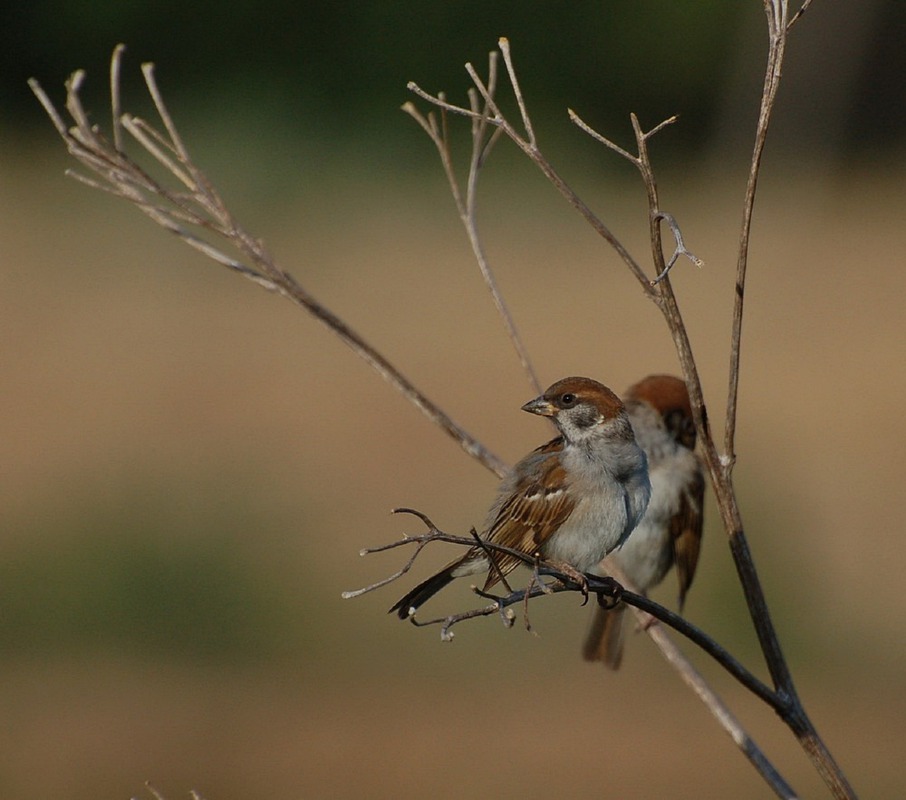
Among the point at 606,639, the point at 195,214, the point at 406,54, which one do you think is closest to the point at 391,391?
the point at 406,54

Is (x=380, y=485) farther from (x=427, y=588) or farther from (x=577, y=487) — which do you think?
(x=427, y=588)

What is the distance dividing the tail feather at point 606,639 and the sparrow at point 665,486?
8.9 inches

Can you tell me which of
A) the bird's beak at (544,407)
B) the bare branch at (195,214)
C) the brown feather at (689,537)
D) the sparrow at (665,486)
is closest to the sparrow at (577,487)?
the bird's beak at (544,407)

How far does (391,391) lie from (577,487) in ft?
32.3

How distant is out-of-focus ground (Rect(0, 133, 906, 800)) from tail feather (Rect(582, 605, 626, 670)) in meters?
2.47

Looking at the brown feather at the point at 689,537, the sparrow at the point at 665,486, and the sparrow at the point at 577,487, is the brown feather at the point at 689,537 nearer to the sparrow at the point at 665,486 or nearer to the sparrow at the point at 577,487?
the sparrow at the point at 665,486

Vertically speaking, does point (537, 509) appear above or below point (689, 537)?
above

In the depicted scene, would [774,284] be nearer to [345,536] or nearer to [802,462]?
[802,462]

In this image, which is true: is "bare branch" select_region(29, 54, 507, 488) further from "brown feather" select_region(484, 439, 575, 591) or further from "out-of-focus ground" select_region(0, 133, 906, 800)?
"out-of-focus ground" select_region(0, 133, 906, 800)

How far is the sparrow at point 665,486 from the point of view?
4.73 metres

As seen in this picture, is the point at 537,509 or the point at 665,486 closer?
the point at 537,509

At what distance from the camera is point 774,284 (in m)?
15.5

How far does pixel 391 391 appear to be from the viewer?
13.0 meters

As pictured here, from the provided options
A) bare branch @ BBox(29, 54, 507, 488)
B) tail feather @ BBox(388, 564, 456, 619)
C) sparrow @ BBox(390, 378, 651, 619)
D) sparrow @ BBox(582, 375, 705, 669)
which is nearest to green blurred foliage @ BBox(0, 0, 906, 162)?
sparrow @ BBox(582, 375, 705, 669)
